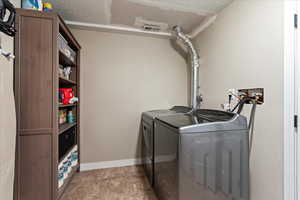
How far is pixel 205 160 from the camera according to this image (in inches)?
46.3

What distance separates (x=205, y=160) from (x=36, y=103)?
158cm

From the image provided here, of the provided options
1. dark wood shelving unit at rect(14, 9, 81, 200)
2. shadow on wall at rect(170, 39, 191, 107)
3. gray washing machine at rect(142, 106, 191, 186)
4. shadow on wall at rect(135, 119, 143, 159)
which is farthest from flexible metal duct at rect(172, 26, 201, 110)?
dark wood shelving unit at rect(14, 9, 81, 200)

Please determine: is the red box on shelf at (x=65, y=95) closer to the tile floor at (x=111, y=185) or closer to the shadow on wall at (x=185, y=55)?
the tile floor at (x=111, y=185)

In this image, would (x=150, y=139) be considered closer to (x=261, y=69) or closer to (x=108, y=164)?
(x=108, y=164)

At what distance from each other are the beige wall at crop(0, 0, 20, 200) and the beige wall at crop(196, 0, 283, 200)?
2.17 metres

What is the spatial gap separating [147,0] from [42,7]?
3.72ft

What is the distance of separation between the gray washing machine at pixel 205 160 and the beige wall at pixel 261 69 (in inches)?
6.9

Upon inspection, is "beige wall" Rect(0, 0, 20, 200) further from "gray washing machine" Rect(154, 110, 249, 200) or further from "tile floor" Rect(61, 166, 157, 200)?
"gray washing machine" Rect(154, 110, 249, 200)

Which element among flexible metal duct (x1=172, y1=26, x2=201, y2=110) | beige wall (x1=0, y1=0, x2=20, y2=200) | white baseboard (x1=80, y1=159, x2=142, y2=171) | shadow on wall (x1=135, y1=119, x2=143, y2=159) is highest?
flexible metal duct (x1=172, y1=26, x2=201, y2=110)

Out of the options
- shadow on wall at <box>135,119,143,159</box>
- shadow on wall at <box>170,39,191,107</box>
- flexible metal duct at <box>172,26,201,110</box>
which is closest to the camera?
flexible metal duct at <box>172,26,201,110</box>

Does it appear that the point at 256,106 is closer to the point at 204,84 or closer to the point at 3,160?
the point at 204,84

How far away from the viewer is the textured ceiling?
174 centimetres

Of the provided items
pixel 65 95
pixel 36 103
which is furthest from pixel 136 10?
pixel 36 103

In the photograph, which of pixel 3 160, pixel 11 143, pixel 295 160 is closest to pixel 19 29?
pixel 11 143
